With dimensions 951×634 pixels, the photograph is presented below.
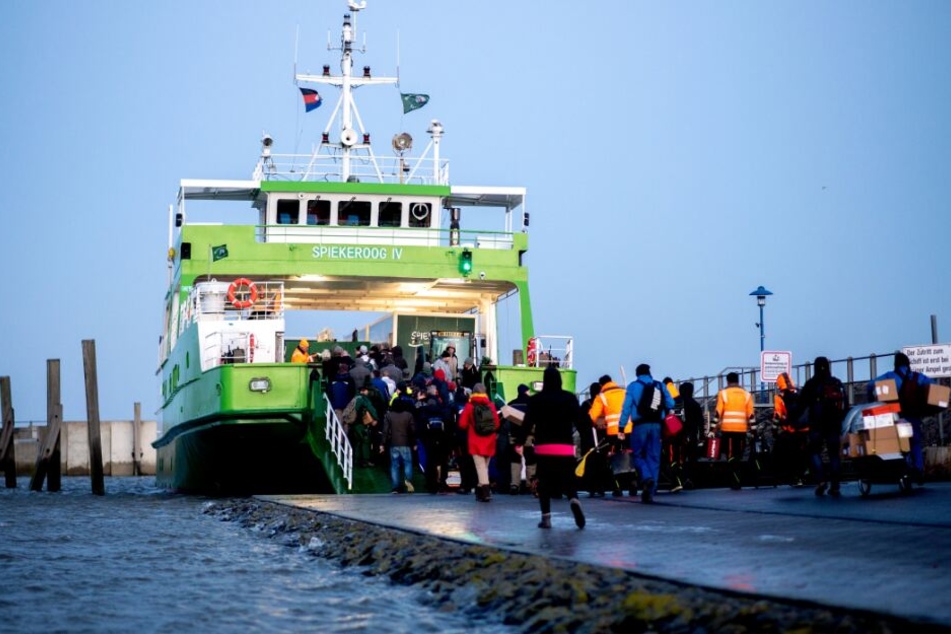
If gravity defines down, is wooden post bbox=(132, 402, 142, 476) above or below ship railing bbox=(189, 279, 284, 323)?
below

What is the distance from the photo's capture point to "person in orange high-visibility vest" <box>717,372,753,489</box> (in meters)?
20.6

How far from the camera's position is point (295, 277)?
26.8 meters

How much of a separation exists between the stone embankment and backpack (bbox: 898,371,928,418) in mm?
6727

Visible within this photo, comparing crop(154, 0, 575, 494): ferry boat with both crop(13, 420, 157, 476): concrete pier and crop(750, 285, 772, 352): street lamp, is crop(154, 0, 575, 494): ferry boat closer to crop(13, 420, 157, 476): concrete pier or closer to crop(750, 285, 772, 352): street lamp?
crop(750, 285, 772, 352): street lamp

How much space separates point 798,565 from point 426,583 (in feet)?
10.0

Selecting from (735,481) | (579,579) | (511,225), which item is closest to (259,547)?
(579,579)

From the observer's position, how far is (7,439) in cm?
3988

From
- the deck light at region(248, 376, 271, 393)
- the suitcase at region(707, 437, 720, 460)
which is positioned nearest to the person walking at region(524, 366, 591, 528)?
the suitcase at region(707, 437, 720, 460)

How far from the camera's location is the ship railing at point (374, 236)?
88.8ft

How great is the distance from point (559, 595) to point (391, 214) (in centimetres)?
2079

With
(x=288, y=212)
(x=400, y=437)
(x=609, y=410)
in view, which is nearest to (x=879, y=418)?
(x=609, y=410)

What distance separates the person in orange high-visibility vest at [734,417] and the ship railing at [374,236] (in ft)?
25.5

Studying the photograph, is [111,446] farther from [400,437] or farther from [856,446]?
[856,446]

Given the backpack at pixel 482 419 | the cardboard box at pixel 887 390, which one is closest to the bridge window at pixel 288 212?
the backpack at pixel 482 419
